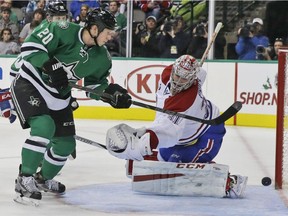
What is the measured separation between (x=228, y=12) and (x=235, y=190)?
4809 millimetres

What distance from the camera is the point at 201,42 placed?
887 centimetres

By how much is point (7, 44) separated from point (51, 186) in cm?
490

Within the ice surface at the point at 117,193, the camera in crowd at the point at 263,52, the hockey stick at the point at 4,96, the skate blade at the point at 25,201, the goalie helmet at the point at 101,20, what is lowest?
the ice surface at the point at 117,193

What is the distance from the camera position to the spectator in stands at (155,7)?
9250 millimetres

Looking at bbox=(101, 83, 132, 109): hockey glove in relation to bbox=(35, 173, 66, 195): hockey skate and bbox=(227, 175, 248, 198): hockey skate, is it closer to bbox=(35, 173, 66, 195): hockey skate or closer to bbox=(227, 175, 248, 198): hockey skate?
bbox=(35, 173, 66, 195): hockey skate

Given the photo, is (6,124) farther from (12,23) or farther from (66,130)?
(66,130)

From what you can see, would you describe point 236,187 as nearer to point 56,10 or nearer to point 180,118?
point 180,118

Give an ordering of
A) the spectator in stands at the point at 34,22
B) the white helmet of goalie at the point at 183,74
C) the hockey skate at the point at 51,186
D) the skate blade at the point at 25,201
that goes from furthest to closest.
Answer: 1. the spectator in stands at the point at 34,22
2. the hockey skate at the point at 51,186
3. the white helmet of goalie at the point at 183,74
4. the skate blade at the point at 25,201

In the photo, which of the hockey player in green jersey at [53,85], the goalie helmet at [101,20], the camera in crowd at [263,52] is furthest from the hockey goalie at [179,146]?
the camera in crowd at [263,52]

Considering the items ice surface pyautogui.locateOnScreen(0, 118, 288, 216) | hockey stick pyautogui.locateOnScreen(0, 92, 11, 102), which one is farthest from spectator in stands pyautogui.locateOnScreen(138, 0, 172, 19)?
hockey stick pyautogui.locateOnScreen(0, 92, 11, 102)

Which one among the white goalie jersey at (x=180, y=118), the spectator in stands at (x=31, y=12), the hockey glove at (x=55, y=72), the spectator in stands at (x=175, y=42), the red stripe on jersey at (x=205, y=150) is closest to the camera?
the hockey glove at (x=55, y=72)

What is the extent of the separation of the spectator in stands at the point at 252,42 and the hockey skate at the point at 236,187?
433 cm

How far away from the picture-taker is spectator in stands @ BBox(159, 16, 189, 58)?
353 inches

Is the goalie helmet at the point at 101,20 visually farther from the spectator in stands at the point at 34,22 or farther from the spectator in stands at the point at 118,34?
the spectator in stands at the point at 34,22
